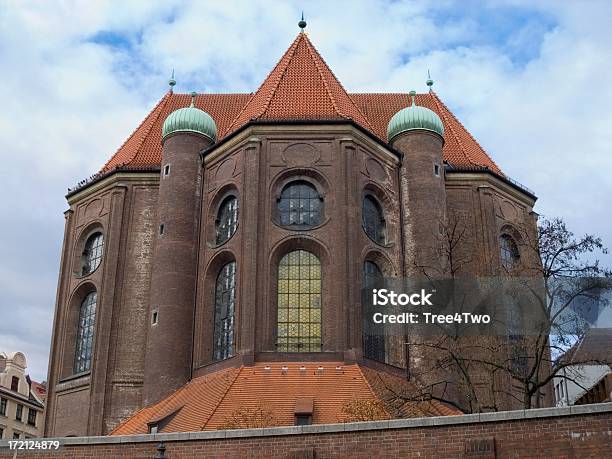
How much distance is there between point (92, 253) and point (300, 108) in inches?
437

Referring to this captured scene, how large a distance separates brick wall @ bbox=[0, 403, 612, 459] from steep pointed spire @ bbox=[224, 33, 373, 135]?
15817mm

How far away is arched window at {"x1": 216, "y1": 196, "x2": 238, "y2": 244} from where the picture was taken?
3198cm

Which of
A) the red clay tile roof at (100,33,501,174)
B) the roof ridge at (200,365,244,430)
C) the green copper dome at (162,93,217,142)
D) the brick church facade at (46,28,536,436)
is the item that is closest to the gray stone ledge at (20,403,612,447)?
the roof ridge at (200,365,244,430)

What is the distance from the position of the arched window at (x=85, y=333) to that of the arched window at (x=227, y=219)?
653 cm

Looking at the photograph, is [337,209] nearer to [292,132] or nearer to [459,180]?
[292,132]

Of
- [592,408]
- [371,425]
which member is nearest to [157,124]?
[371,425]

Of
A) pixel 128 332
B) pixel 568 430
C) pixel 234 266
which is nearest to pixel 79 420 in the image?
pixel 128 332

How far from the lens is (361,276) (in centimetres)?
2988

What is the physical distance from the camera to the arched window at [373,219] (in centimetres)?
3212

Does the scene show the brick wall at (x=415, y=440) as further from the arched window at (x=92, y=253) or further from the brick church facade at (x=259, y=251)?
the arched window at (x=92, y=253)

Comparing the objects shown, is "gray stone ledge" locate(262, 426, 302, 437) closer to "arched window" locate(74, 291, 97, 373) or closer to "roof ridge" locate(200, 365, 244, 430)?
"roof ridge" locate(200, 365, 244, 430)

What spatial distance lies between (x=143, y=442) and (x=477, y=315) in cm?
1093

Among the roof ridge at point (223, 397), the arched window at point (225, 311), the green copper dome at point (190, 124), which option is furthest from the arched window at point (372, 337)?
the green copper dome at point (190, 124)

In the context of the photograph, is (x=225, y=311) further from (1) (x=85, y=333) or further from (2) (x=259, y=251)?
(1) (x=85, y=333)
